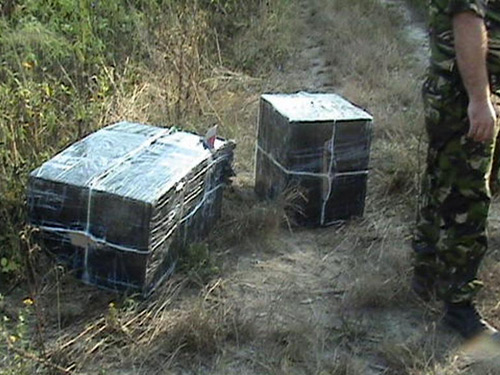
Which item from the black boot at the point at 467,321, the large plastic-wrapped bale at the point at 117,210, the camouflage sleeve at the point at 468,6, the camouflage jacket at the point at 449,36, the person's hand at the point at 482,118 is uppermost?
the camouflage sleeve at the point at 468,6

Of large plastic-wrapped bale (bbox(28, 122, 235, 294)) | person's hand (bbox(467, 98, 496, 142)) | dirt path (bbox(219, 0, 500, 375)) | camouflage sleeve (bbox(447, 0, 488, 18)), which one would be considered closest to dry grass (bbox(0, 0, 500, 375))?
dirt path (bbox(219, 0, 500, 375))

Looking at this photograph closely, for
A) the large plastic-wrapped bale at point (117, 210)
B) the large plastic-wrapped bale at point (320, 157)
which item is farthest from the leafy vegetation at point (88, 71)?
the large plastic-wrapped bale at point (320, 157)

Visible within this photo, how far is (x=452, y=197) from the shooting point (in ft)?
9.78

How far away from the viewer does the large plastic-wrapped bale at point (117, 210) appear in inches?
122

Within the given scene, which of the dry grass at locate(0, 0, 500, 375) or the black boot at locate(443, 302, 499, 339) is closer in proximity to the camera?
the dry grass at locate(0, 0, 500, 375)

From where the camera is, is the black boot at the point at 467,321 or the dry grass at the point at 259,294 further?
the black boot at the point at 467,321

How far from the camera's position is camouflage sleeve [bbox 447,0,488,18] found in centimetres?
265

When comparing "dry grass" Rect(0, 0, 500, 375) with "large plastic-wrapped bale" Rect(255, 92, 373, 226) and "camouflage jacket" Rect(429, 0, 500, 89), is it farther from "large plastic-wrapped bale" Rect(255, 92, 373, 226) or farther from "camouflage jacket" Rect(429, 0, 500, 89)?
Answer: "camouflage jacket" Rect(429, 0, 500, 89)

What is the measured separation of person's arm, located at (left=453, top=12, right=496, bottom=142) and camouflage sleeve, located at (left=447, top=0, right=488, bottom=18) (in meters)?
0.01

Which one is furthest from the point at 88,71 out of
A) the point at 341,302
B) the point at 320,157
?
the point at 341,302

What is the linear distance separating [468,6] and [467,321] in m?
1.14

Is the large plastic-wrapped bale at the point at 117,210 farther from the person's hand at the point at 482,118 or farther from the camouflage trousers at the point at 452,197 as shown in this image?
the person's hand at the point at 482,118

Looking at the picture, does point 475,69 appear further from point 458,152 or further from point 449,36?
point 458,152

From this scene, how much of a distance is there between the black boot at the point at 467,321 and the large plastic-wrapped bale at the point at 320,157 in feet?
3.20
